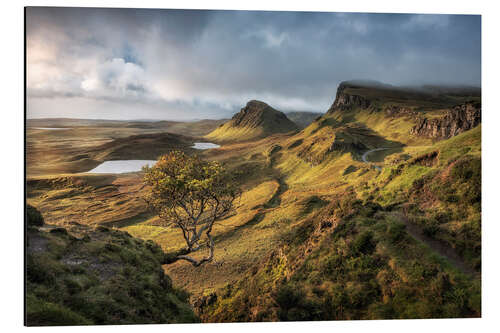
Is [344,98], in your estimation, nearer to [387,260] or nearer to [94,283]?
[387,260]

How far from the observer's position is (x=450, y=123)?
18.1 m

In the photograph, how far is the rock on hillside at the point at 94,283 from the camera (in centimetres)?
609

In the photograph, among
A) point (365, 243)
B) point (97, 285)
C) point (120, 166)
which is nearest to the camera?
point (97, 285)

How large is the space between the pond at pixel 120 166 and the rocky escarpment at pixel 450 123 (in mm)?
20058

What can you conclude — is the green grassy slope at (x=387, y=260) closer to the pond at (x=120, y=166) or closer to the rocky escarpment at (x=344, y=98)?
the rocky escarpment at (x=344, y=98)

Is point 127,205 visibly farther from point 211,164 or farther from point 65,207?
point 211,164

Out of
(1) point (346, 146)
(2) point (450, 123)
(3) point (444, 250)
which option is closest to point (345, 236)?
(3) point (444, 250)

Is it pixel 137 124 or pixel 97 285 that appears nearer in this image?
pixel 97 285

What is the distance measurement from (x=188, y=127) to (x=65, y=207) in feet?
37.2

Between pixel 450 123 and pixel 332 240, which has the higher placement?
pixel 450 123

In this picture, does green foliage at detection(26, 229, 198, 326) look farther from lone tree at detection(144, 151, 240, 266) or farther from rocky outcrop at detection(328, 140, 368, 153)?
rocky outcrop at detection(328, 140, 368, 153)

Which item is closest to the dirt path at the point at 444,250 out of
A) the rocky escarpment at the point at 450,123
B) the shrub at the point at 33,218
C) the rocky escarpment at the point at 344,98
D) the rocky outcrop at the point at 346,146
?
the rocky escarpment at the point at 450,123

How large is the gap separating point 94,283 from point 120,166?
12071mm

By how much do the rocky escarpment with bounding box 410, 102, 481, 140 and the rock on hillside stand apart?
15.8 meters
